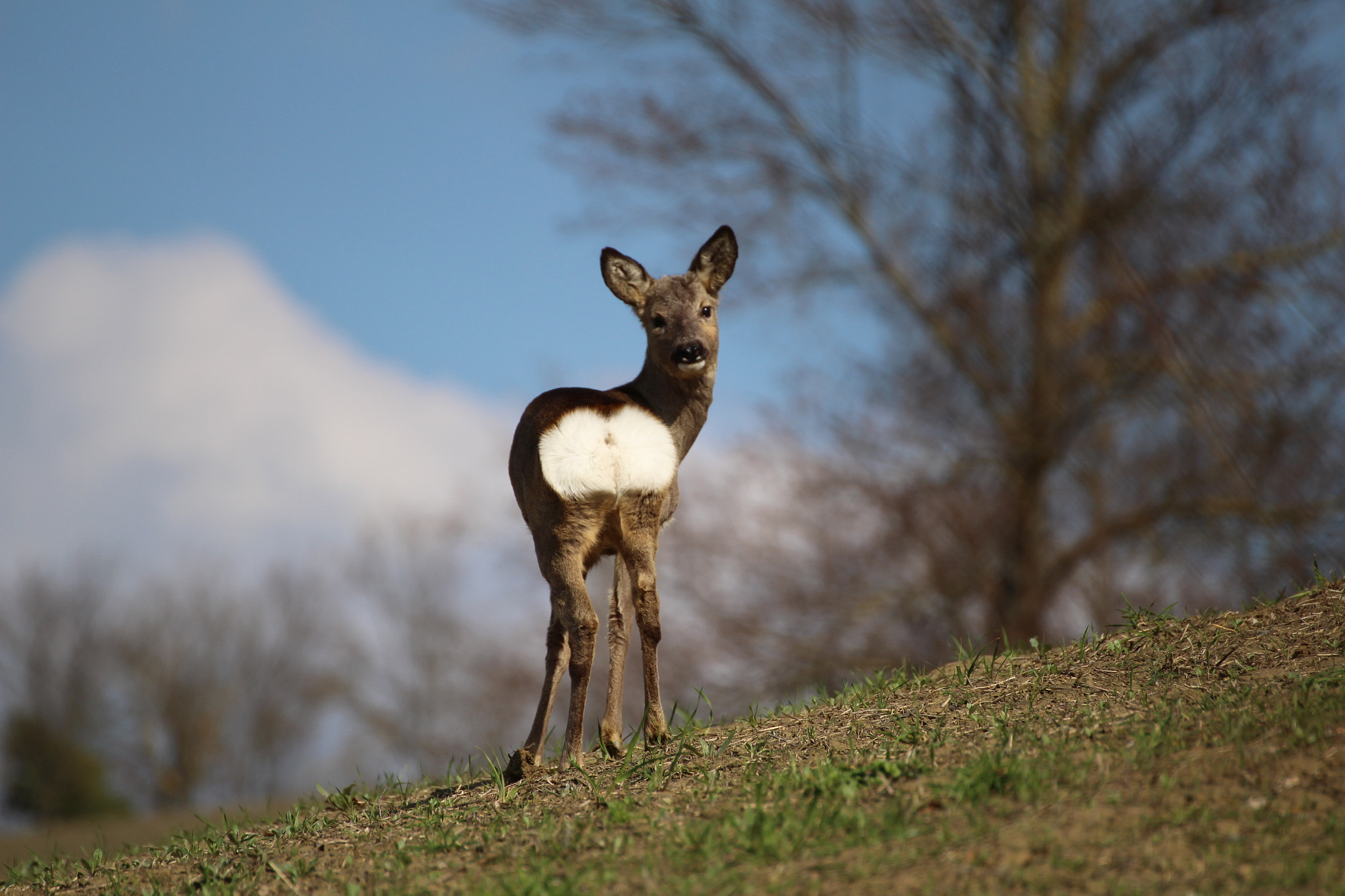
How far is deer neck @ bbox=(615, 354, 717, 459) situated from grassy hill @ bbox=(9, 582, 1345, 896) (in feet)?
5.24

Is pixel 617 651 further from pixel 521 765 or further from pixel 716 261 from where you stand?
pixel 716 261

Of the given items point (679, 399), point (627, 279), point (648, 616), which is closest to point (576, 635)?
point (648, 616)

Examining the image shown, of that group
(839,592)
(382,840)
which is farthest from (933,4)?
(382,840)

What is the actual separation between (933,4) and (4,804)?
26.7m

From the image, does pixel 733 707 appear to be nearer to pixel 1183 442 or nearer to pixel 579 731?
pixel 1183 442

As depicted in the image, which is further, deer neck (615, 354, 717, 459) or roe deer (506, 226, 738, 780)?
deer neck (615, 354, 717, 459)

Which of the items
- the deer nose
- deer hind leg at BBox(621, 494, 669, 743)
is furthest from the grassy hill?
the deer nose

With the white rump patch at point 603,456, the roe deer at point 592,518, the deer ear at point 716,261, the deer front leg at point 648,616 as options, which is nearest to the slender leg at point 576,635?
the roe deer at point 592,518

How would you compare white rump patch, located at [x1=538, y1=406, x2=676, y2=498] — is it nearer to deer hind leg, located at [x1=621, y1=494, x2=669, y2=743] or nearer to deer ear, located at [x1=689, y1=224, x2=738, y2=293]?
deer hind leg, located at [x1=621, y1=494, x2=669, y2=743]

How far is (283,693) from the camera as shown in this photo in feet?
101

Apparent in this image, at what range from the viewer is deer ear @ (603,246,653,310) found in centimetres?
639

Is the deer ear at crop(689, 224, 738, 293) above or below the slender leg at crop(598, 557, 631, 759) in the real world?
above

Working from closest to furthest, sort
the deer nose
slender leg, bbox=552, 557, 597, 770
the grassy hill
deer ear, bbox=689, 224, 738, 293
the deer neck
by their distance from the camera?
the grassy hill < slender leg, bbox=552, 557, 597, 770 < the deer nose < the deer neck < deer ear, bbox=689, 224, 738, 293

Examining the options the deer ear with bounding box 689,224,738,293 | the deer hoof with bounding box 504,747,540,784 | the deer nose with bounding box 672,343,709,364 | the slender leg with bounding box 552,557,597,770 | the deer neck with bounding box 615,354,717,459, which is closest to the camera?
the slender leg with bounding box 552,557,597,770
